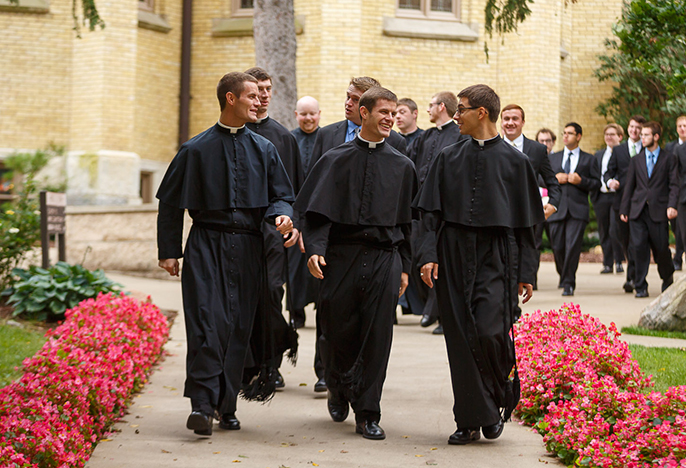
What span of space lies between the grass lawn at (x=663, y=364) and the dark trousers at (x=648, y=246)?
463 cm

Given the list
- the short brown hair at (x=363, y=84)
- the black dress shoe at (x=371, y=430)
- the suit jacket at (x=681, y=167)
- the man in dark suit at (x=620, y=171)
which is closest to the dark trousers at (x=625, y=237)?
the man in dark suit at (x=620, y=171)

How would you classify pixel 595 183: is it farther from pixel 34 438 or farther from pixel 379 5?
pixel 34 438

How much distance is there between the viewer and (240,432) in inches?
220

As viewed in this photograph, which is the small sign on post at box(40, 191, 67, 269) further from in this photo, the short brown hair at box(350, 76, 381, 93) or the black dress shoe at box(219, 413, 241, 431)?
the black dress shoe at box(219, 413, 241, 431)

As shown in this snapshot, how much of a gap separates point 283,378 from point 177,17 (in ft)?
50.2

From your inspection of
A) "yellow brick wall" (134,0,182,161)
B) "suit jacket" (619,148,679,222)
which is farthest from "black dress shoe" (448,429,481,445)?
"yellow brick wall" (134,0,182,161)

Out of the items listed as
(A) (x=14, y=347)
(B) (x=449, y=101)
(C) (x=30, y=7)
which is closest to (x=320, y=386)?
(A) (x=14, y=347)

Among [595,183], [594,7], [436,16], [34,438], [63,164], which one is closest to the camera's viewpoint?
[34,438]

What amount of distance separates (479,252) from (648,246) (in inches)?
312

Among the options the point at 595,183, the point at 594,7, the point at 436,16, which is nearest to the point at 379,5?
the point at 436,16

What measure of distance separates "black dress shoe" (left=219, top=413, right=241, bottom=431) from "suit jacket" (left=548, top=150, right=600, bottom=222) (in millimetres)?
8076

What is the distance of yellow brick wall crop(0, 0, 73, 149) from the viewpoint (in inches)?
765

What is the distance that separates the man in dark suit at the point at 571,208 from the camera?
12438 millimetres

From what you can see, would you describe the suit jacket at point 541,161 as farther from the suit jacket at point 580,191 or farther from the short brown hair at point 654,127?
the short brown hair at point 654,127
